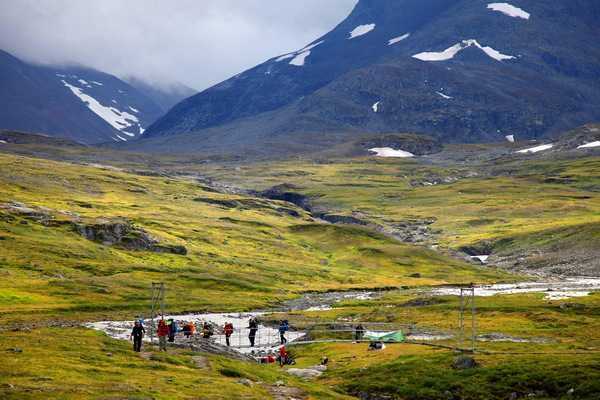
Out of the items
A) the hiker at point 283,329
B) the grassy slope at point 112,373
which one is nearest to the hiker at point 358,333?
the hiker at point 283,329

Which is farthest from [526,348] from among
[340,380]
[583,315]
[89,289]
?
[89,289]

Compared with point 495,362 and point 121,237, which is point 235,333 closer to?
point 495,362

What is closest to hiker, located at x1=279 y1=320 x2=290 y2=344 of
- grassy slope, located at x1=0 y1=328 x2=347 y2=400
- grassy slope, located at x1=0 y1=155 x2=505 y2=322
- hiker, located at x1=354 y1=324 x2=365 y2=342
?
hiker, located at x1=354 y1=324 x2=365 y2=342

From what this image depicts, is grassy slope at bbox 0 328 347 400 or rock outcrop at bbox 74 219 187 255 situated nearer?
grassy slope at bbox 0 328 347 400

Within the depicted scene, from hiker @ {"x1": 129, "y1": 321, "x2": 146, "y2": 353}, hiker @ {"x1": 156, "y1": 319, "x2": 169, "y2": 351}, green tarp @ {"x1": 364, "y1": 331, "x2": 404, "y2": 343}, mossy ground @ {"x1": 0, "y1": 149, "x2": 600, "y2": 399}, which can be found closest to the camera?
mossy ground @ {"x1": 0, "y1": 149, "x2": 600, "y2": 399}

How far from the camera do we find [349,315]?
11819 centimetres

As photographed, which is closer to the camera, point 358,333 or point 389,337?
point 389,337

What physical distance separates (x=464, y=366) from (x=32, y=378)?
3608cm

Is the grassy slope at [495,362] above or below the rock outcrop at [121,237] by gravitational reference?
below

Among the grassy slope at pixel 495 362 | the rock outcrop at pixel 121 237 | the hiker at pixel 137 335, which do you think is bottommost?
the grassy slope at pixel 495 362

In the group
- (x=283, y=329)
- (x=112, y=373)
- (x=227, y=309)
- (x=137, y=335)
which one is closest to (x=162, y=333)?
(x=137, y=335)

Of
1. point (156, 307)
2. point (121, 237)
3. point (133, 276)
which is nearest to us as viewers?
point (156, 307)

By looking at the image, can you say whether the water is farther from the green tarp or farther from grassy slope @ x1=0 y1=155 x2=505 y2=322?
the green tarp

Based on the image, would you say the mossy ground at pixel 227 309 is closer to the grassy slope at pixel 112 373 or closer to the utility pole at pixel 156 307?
the grassy slope at pixel 112 373
